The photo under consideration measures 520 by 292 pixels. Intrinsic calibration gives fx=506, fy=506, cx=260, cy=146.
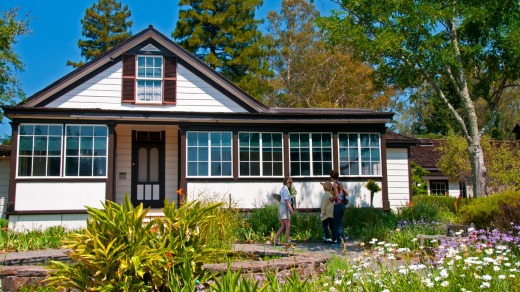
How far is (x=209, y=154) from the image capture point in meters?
15.9

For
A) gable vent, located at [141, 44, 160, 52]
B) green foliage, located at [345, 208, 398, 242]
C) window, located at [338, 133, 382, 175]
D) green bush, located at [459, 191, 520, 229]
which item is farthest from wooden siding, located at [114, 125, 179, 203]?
green bush, located at [459, 191, 520, 229]

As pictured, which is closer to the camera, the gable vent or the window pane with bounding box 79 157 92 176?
the window pane with bounding box 79 157 92 176

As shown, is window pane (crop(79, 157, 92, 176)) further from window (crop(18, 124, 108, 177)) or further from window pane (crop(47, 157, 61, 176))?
window pane (crop(47, 157, 61, 176))

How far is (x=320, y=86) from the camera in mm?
36688

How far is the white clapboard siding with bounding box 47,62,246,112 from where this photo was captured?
15578mm

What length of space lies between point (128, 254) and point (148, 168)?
11982 millimetres

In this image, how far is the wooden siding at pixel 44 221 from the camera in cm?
1448

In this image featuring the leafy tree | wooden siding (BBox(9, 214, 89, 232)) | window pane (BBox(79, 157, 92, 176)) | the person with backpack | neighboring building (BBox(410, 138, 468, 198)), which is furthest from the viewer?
neighboring building (BBox(410, 138, 468, 198))

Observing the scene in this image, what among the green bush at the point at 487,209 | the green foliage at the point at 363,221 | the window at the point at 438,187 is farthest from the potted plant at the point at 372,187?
the window at the point at 438,187

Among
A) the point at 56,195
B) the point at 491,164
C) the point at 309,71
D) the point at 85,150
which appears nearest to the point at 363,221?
the point at 85,150

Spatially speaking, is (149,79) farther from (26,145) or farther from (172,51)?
(26,145)

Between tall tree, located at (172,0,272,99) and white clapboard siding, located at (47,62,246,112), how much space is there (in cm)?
1529

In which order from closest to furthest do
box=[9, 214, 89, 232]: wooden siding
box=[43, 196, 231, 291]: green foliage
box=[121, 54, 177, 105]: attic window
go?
1. box=[43, 196, 231, 291]: green foliage
2. box=[9, 214, 89, 232]: wooden siding
3. box=[121, 54, 177, 105]: attic window

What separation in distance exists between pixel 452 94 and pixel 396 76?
1034 inches
